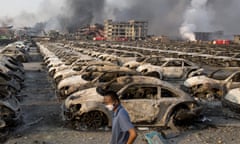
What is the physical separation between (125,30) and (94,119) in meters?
128

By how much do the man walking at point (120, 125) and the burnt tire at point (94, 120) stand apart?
14.1 ft

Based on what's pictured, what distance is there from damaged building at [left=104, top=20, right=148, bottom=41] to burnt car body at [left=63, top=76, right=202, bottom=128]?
123622 mm

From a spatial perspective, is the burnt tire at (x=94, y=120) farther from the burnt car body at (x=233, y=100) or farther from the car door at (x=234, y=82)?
the car door at (x=234, y=82)

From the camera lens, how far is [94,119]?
28.4 feet

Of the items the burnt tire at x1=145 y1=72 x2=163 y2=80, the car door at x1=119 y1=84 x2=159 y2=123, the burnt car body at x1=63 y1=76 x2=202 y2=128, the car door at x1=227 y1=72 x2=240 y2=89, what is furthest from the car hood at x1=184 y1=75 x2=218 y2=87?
the car door at x1=119 y1=84 x2=159 y2=123

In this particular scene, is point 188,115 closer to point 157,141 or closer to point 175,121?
point 175,121

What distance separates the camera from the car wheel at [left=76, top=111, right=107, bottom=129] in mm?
Result: 8641

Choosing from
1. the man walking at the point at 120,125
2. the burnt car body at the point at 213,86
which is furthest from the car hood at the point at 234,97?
the man walking at the point at 120,125

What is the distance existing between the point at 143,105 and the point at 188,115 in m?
1.33

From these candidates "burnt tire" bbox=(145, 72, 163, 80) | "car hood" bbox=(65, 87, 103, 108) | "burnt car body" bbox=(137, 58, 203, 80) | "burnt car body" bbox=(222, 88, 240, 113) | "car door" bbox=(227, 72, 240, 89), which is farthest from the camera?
"burnt car body" bbox=(137, 58, 203, 80)

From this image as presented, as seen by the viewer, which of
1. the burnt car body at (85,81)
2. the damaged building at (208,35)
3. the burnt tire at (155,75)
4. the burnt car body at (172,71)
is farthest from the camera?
the damaged building at (208,35)

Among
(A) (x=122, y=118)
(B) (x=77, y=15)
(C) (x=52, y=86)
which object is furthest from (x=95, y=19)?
(A) (x=122, y=118)

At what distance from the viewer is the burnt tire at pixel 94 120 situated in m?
8.64

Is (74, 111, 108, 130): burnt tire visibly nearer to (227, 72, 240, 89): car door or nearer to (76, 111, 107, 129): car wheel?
(76, 111, 107, 129): car wheel
